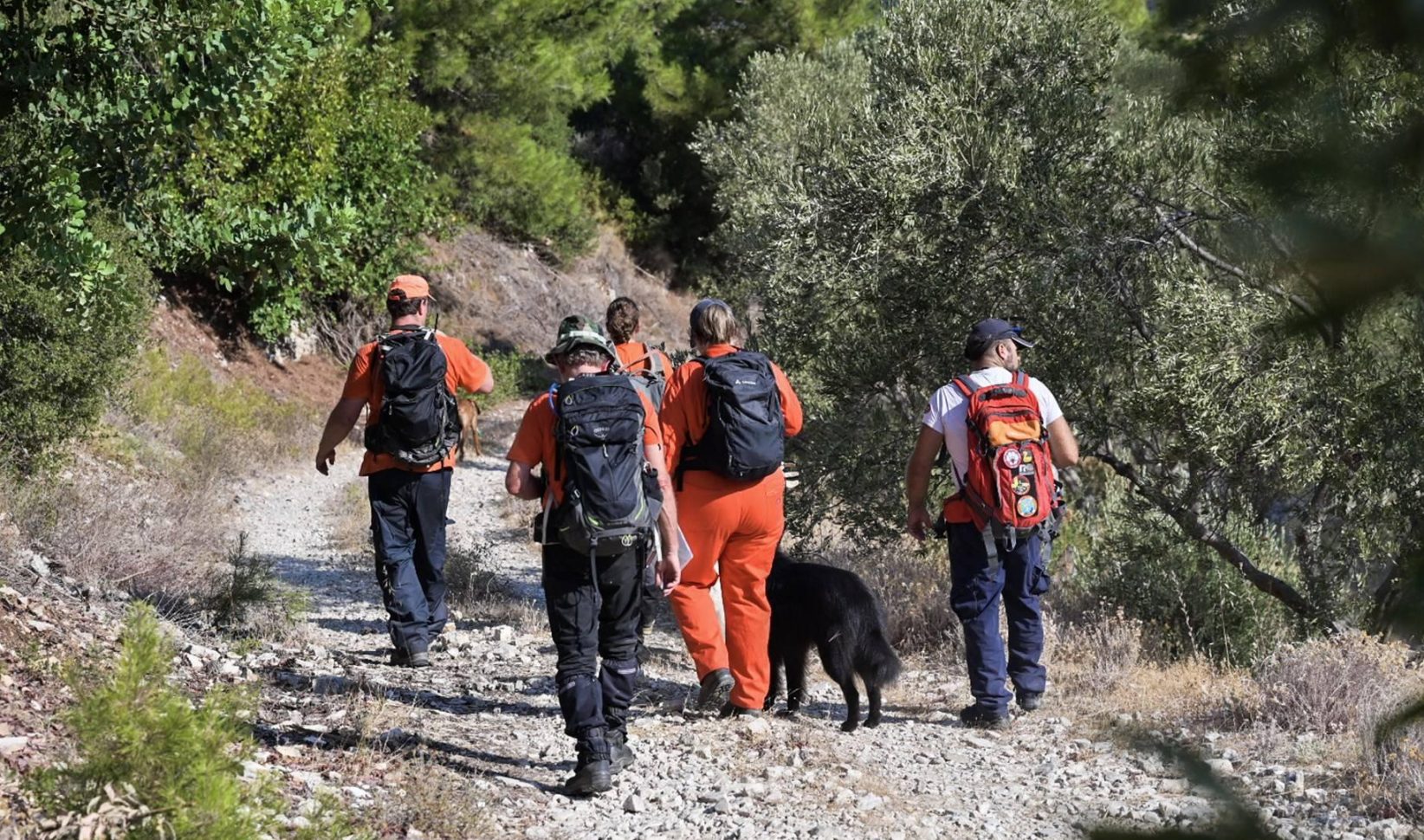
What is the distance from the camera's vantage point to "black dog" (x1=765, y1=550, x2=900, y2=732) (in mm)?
5969

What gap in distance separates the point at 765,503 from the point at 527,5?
54.8ft

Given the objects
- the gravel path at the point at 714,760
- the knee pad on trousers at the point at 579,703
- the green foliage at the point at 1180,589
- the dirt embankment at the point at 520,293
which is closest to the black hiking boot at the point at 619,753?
the gravel path at the point at 714,760

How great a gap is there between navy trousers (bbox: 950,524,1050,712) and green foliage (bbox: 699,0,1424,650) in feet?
5.97

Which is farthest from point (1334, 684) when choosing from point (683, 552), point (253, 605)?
point (253, 605)

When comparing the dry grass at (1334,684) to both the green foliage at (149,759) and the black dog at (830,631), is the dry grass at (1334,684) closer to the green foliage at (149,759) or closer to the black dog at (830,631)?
the black dog at (830,631)

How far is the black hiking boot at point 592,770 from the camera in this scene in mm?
5023

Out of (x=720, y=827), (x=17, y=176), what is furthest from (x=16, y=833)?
(x=17, y=176)

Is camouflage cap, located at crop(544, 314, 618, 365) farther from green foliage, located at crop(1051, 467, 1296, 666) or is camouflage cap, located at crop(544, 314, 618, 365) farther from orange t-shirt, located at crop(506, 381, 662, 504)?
green foliage, located at crop(1051, 467, 1296, 666)

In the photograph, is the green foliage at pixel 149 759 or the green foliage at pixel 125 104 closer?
the green foliage at pixel 149 759

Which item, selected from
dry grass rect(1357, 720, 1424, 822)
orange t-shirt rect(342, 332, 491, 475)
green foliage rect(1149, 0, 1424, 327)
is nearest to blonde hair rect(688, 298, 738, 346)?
orange t-shirt rect(342, 332, 491, 475)

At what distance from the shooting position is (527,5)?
21000 mm

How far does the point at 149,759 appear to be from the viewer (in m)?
3.44

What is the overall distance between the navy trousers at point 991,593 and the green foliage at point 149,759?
3.58 m

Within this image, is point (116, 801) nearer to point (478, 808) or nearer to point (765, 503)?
point (478, 808)
